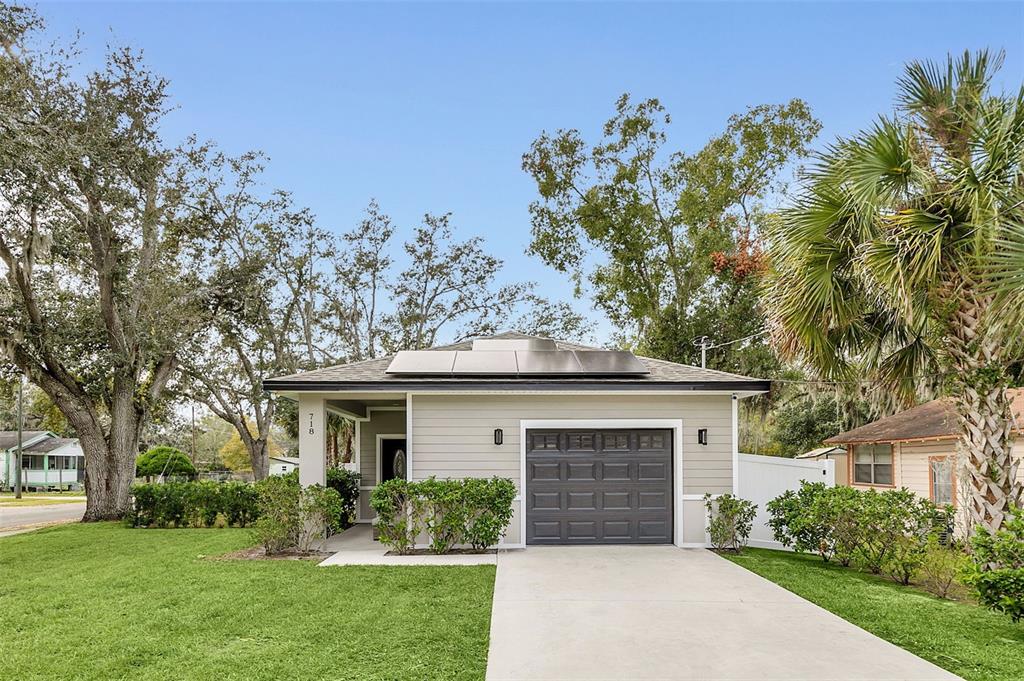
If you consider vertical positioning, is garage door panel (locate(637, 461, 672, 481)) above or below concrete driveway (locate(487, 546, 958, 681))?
above

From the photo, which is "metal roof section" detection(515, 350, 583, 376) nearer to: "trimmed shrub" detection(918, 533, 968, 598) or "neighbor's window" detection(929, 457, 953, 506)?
"trimmed shrub" detection(918, 533, 968, 598)

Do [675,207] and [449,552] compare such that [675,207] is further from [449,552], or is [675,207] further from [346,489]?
[449,552]

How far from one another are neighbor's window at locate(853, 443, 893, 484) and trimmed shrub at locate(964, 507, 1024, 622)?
10732 millimetres

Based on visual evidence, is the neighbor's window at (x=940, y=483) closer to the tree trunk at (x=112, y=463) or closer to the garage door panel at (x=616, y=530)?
the garage door panel at (x=616, y=530)

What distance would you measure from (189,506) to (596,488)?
9428mm

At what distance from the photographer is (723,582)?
8.20m

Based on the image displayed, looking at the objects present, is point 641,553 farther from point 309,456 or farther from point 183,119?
point 183,119

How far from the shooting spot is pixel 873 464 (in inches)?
686

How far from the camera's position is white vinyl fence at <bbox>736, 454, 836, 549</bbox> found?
11.1 metres

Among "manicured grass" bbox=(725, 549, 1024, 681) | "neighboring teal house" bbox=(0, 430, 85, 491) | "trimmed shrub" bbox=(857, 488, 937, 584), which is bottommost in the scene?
"neighboring teal house" bbox=(0, 430, 85, 491)

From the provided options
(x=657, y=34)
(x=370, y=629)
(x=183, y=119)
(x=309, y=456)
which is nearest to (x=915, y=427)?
(x=657, y=34)

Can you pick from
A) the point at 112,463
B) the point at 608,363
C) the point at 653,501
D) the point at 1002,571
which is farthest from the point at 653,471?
the point at 112,463

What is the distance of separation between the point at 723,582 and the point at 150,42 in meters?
17.1

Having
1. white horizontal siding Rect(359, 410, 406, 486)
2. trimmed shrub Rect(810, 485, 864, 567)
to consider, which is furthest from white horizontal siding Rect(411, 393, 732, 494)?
white horizontal siding Rect(359, 410, 406, 486)
